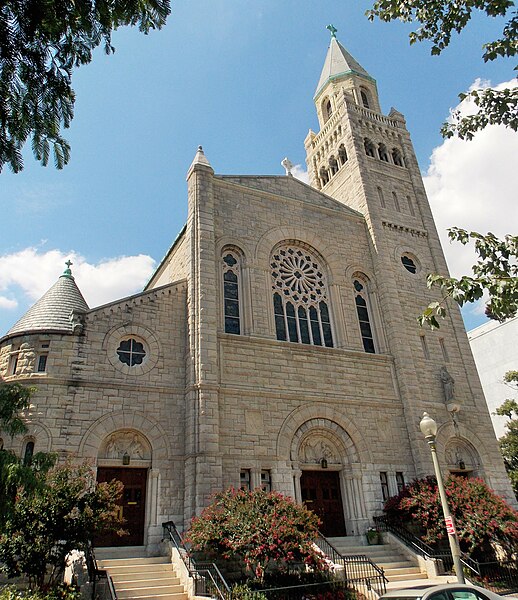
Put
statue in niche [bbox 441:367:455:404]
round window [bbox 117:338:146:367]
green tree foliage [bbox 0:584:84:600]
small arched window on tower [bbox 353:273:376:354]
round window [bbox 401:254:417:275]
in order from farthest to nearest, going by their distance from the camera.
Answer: round window [bbox 401:254:417:275] < small arched window on tower [bbox 353:273:376:354] < statue in niche [bbox 441:367:455:404] < round window [bbox 117:338:146:367] < green tree foliage [bbox 0:584:84:600]

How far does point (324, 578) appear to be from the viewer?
1321 centimetres

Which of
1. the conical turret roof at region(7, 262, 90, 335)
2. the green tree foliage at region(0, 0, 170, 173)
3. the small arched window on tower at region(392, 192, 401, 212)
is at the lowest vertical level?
the green tree foliage at region(0, 0, 170, 173)

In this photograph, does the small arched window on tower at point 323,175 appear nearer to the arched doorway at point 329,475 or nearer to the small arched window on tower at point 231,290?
the small arched window on tower at point 231,290

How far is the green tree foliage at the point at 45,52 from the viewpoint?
5.92 meters

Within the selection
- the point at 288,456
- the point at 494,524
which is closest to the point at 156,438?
the point at 288,456


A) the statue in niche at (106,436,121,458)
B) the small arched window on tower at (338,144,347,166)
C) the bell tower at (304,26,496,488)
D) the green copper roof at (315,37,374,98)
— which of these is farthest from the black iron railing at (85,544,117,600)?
the green copper roof at (315,37,374,98)

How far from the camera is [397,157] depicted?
29750 millimetres

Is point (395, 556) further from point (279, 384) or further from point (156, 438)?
point (156, 438)

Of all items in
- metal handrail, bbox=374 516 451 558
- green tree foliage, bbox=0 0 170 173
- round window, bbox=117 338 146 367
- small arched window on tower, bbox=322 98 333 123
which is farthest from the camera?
small arched window on tower, bbox=322 98 333 123

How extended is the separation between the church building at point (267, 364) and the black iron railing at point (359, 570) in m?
2.80

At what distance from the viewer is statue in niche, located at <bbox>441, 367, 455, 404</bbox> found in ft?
72.8

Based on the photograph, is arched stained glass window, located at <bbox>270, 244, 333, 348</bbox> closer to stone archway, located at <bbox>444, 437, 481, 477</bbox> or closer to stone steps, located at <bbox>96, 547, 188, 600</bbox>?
stone archway, located at <bbox>444, 437, 481, 477</bbox>

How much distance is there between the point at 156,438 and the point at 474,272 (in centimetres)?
1169

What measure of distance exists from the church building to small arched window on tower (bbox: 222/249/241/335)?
0.21 feet
